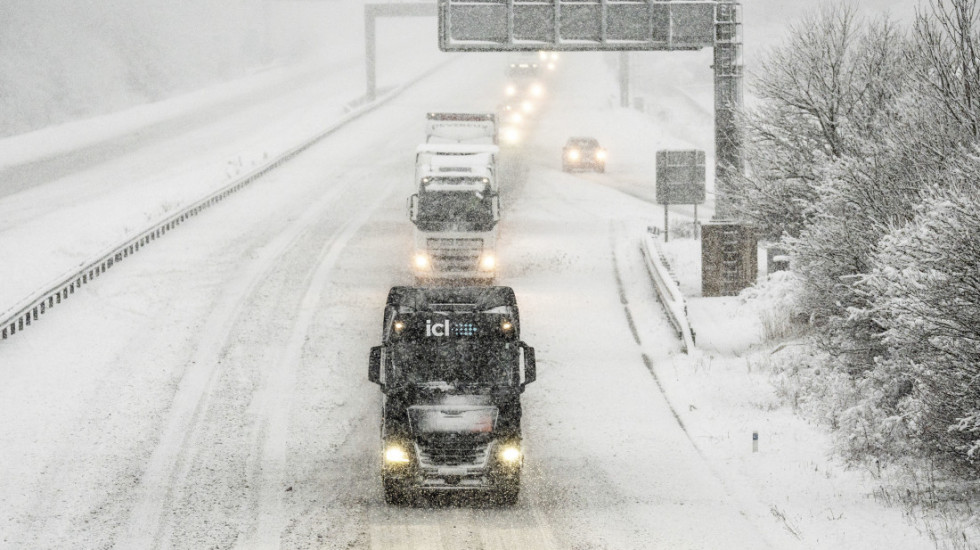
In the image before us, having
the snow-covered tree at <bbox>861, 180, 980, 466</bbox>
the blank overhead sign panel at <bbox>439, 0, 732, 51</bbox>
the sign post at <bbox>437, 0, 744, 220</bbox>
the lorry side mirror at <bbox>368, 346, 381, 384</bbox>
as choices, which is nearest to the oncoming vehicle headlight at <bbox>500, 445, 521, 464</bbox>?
the lorry side mirror at <bbox>368, 346, 381, 384</bbox>

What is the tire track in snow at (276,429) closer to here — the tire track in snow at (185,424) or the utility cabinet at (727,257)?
the tire track in snow at (185,424)

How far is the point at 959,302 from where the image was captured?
44.3 ft

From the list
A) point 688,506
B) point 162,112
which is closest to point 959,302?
point 688,506

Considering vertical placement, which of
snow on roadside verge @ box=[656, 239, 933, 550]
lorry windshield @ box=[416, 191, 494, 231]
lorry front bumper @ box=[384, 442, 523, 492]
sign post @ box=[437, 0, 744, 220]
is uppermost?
sign post @ box=[437, 0, 744, 220]

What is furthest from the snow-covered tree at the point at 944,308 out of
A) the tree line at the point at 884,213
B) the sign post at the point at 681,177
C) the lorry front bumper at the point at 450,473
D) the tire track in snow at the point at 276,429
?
the sign post at the point at 681,177

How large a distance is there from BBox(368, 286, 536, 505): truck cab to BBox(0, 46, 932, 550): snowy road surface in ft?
1.92

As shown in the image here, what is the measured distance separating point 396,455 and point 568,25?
19.1 m

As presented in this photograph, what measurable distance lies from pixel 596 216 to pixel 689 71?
86310mm

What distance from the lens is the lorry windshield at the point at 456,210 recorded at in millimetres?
26688

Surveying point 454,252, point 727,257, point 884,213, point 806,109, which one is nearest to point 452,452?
point 884,213

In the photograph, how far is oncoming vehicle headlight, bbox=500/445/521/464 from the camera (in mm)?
15055

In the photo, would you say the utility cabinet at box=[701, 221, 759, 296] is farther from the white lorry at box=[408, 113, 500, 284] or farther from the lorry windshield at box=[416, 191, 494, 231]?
the lorry windshield at box=[416, 191, 494, 231]

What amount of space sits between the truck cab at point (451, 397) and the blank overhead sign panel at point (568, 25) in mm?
16640

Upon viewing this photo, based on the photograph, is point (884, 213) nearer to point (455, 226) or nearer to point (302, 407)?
point (455, 226)
